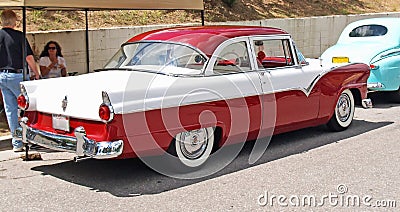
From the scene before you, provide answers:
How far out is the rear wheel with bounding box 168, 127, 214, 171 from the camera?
21.0ft

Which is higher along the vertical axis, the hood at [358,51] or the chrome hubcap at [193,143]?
the hood at [358,51]

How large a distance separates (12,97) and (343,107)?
188 inches

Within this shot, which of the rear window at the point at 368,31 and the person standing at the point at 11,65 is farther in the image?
the rear window at the point at 368,31

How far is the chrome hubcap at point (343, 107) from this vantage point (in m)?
8.66

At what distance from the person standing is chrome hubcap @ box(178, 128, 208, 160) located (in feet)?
7.91

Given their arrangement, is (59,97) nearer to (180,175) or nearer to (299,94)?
(180,175)

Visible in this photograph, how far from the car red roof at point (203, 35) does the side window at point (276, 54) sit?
0.20m

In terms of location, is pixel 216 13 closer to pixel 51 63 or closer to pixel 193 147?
pixel 51 63

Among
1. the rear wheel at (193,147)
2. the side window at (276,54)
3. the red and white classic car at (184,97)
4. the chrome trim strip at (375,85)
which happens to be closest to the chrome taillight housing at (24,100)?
the red and white classic car at (184,97)

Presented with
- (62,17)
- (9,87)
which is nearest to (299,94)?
(9,87)

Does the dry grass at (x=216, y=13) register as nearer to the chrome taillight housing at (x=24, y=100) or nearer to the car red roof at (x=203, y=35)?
the car red roof at (x=203, y=35)

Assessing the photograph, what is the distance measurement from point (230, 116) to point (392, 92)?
5482 millimetres

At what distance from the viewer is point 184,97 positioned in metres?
6.25

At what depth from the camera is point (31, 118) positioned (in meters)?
6.62
